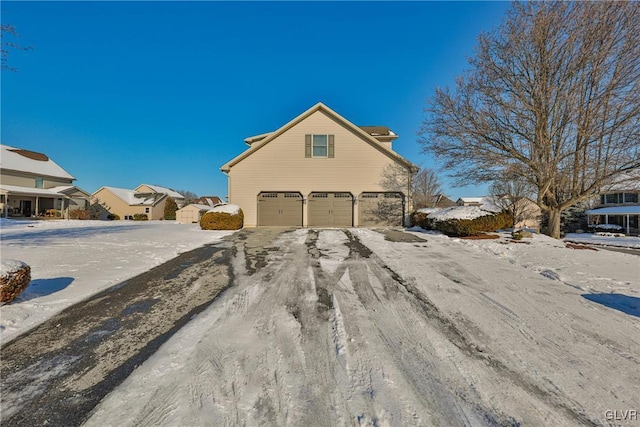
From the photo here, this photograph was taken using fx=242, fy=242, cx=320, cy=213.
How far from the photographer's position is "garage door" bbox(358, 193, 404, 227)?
1518 centimetres

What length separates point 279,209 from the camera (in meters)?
15.4

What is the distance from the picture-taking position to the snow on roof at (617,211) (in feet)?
80.9

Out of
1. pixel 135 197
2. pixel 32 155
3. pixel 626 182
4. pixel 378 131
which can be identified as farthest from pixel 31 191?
pixel 626 182

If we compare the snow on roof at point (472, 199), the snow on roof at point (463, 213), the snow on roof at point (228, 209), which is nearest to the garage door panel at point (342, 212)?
the snow on roof at point (463, 213)

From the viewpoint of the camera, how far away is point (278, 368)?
2.33 meters

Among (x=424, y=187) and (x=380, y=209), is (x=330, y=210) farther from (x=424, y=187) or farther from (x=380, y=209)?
(x=424, y=187)

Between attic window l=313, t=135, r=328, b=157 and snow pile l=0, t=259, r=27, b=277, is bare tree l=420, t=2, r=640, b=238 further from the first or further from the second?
snow pile l=0, t=259, r=27, b=277

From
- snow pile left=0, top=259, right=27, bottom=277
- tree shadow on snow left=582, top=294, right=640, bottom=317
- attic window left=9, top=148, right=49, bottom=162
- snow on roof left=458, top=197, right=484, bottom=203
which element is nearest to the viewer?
snow pile left=0, top=259, right=27, bottom=277

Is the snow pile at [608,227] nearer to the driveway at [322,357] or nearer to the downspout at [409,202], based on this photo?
the downspout at [409,202]

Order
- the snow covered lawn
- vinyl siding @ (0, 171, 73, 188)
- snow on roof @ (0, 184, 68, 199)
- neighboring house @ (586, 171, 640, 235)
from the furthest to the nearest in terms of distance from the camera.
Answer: neighboring house @ (586, 171, 640, 235) < vinyl siding @ (0, 171, 73, 188) < snow on roof @ (0, 184, 68, 199) < the snow covered lawn

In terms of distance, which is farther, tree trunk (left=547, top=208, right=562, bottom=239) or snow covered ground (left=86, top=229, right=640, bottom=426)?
tree trunk (left=547, top=208, right=562, bottom=239)

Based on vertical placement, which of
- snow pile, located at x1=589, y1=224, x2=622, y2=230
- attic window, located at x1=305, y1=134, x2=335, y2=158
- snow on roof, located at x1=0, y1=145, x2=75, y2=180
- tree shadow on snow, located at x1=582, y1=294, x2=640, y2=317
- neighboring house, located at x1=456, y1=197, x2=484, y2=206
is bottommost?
tree shadow on snow, located at x1=582, y1=294, x2=640, y2=317

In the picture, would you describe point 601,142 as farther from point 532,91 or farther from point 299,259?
point 299,259

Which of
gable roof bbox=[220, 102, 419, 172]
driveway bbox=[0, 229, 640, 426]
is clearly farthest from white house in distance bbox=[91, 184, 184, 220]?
driveway bbox=[0, 229, 640, 426]
